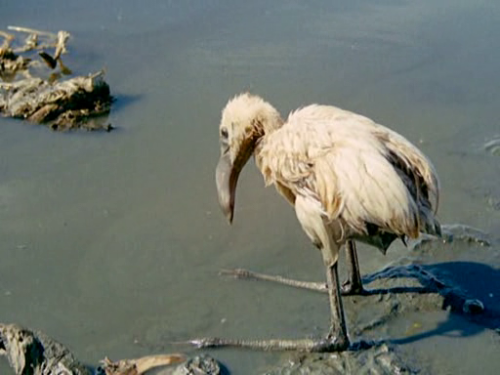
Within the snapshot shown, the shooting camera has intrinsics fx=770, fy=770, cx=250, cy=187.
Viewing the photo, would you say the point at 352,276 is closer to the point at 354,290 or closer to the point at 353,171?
the point at 354,290

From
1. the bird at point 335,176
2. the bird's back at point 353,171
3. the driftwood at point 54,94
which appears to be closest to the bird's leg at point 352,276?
the bird at point 335,176

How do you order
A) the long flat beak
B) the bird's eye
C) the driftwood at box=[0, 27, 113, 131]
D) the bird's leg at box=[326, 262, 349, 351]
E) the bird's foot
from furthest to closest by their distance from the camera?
the driftwood at box=[0, 27, 113, 131], the bird's foot, the long flat beak, the bird's eye, the bird's leg at box=[326, 262, 349, 351]

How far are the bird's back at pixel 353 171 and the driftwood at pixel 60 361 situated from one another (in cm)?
118

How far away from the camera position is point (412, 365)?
454 cm

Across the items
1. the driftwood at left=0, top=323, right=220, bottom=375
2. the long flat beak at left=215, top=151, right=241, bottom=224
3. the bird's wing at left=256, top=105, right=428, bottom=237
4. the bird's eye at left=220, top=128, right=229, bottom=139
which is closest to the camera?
the bird's wing at left=256, top=105, right=428, bottom=237

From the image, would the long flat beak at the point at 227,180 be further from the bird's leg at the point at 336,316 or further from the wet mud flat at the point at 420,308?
the wet mud flat at the point at 420,308

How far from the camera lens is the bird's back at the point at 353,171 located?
13.7 feet

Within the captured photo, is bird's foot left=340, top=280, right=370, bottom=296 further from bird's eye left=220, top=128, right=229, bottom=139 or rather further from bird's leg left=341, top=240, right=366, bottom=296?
bird's eye left=220, top=128, right=229, bottom=139

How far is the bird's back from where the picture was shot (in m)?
4.19

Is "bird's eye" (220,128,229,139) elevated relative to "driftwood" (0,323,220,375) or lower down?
elevated

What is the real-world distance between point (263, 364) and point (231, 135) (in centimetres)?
141

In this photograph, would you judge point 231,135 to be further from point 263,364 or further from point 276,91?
point 276,91

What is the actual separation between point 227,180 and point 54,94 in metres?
3.15

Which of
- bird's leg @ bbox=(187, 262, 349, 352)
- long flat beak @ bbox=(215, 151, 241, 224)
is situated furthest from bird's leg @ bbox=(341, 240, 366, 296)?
long flat beak @ bbox=(215, 151, 241, 224)
